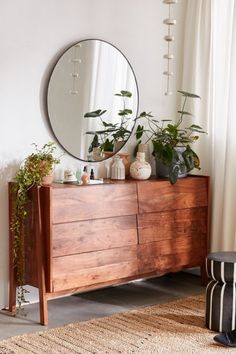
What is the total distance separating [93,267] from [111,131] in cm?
105

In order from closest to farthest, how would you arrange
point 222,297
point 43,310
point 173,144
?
point 222,297 < point 43,310 < point 173,144

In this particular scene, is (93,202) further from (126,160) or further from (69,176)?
(126,160)

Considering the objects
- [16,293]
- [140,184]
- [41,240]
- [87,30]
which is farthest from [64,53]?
[16,293]

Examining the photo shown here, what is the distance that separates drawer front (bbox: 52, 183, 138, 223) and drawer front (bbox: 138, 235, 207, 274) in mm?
322

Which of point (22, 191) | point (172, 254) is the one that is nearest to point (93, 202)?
point (22, 191)

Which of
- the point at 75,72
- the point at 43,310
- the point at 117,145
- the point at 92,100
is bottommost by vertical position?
the point at 43,310

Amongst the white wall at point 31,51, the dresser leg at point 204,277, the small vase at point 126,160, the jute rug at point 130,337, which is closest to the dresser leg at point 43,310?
the jute rug at point 130,337

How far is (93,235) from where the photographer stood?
12.3ft

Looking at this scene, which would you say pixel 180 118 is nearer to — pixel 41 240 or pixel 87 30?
pixel 87 30

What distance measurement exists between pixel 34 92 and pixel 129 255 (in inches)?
49.4

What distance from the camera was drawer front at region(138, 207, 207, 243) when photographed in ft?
13.3

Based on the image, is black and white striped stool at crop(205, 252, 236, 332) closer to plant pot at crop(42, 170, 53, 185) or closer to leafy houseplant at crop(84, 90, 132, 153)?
plant pot at crop(42, 170, 53, 185)

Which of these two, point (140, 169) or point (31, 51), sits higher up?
point (31, 51)

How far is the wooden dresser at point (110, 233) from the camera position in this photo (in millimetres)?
3566
